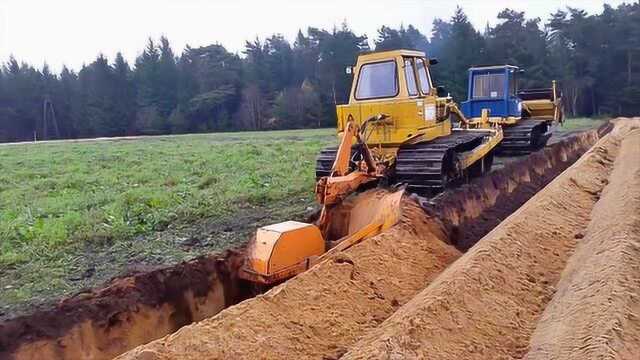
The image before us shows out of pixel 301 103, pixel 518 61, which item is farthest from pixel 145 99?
pixel 518 61

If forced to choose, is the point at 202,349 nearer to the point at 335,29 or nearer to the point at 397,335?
the point at 397,335

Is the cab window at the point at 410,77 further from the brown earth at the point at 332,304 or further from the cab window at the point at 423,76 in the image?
the brown earth at the point at 332,304

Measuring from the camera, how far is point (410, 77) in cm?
916

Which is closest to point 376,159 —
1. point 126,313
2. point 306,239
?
point 306,239

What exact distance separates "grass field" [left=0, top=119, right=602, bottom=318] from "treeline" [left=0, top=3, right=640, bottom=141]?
35.4 metres

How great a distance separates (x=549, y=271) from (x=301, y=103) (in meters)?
51.2

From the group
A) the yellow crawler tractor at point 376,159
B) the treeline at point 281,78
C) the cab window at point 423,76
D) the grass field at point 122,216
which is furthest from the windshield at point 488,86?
the treeline at point 281,78

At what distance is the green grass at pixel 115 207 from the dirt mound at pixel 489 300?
11.5ft

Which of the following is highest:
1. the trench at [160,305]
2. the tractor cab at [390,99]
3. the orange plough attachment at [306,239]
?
the tractor cab at [390,99]

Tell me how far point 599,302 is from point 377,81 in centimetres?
563

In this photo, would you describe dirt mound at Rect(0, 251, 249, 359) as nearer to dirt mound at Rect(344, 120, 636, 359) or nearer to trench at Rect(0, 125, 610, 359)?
trench at Rect(0, 125, 610, 359)

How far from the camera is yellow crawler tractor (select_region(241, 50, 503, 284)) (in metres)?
5.54

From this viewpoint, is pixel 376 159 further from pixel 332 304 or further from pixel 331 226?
pixel 332 304

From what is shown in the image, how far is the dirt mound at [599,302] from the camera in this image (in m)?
3.58
